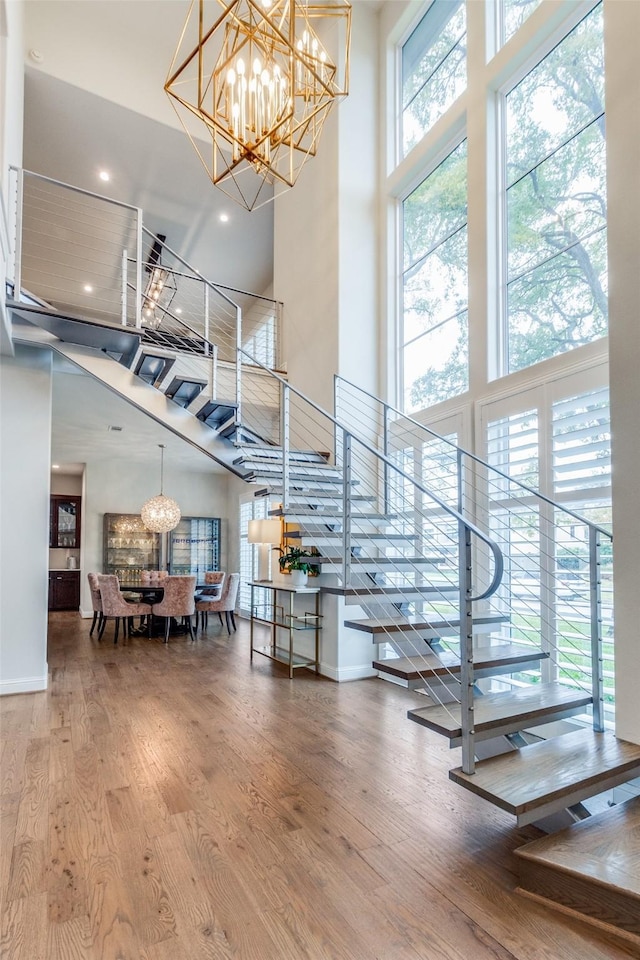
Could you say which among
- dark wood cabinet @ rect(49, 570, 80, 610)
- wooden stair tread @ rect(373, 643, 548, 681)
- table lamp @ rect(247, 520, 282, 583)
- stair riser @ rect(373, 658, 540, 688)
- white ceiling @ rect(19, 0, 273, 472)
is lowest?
dark wood cabinet @ rect(49, 570, 80, 610)

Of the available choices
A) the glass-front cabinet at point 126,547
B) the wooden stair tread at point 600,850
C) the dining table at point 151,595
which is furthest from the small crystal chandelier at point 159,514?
the wooden stair tread at point 600,850

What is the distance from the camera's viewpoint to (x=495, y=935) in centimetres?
179

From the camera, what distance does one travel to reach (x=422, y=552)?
4.72 m

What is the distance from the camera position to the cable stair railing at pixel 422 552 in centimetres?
261

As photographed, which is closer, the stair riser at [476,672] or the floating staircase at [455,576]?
the floating staircase at [455,576]

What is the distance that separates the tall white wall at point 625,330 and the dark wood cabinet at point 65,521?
1161 cm

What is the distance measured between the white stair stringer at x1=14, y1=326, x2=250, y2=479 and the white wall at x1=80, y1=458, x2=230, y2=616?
5.87m

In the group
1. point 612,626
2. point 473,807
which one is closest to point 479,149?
point 612,626

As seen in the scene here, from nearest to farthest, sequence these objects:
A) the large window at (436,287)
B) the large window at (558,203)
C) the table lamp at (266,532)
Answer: the large window at (558,203) < the large window at (436,287) < the table lamp at (266,532)

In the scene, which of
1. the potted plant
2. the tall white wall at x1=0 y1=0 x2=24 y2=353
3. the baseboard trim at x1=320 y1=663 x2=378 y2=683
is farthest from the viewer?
the baseboard trim at x1=320 y1=663 x2=378 y2=683

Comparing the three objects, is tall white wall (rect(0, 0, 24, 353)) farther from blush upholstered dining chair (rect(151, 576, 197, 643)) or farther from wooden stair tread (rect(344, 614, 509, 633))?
blush upholstered dining chair (rect(151, 576, 197, 643))

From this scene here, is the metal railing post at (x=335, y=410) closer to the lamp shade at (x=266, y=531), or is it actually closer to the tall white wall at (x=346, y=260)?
the tall white wall at (x=346, y=260)

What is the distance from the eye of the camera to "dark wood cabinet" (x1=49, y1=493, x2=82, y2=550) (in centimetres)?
1197

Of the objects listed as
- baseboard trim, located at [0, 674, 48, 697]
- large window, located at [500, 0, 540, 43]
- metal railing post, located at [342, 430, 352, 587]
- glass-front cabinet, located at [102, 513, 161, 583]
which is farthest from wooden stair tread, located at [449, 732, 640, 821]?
glass-front cabinet, located at [102, 513, 161, 583]
